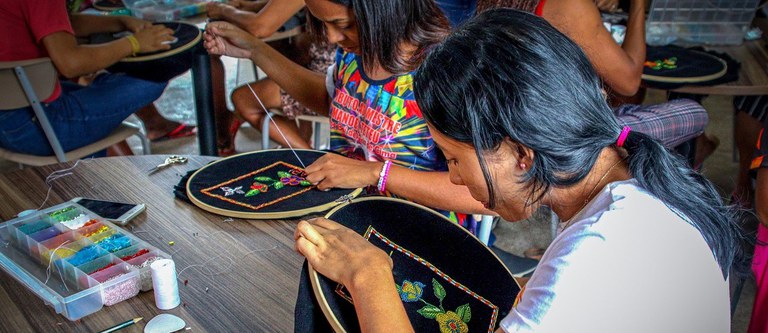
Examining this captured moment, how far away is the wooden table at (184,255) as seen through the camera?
1166mm

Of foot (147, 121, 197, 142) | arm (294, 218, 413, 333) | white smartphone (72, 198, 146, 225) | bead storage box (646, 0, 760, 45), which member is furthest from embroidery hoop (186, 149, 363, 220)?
foot (147, 121, 197, 142)

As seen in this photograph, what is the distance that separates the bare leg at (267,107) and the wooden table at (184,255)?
1.20 meters

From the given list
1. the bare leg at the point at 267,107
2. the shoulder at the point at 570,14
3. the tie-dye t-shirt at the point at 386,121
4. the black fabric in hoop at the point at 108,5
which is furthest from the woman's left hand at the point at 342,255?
the black fabric in hoop at the point at 108,5

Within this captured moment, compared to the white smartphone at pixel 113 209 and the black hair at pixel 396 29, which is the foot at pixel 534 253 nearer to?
the black hair at pixel 396 29

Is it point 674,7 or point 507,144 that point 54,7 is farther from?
point 674,7

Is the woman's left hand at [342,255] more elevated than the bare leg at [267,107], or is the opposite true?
the woman's left hand at [342,255]

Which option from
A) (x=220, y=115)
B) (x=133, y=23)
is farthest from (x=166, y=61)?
(x=220, y=115)

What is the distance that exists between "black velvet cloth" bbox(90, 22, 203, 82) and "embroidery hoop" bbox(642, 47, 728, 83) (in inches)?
67.8

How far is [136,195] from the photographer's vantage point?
1.54 m

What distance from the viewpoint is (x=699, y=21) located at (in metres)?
3.07

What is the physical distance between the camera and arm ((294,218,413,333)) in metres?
1.06

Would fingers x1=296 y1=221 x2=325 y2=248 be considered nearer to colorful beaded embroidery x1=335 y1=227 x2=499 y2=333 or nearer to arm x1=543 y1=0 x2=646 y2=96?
colorful beaded embroidery x1=335 y1=227 x2=499 y2=333

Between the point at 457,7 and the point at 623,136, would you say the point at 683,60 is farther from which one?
the point at 623,136

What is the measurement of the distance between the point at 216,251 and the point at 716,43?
249 cm
